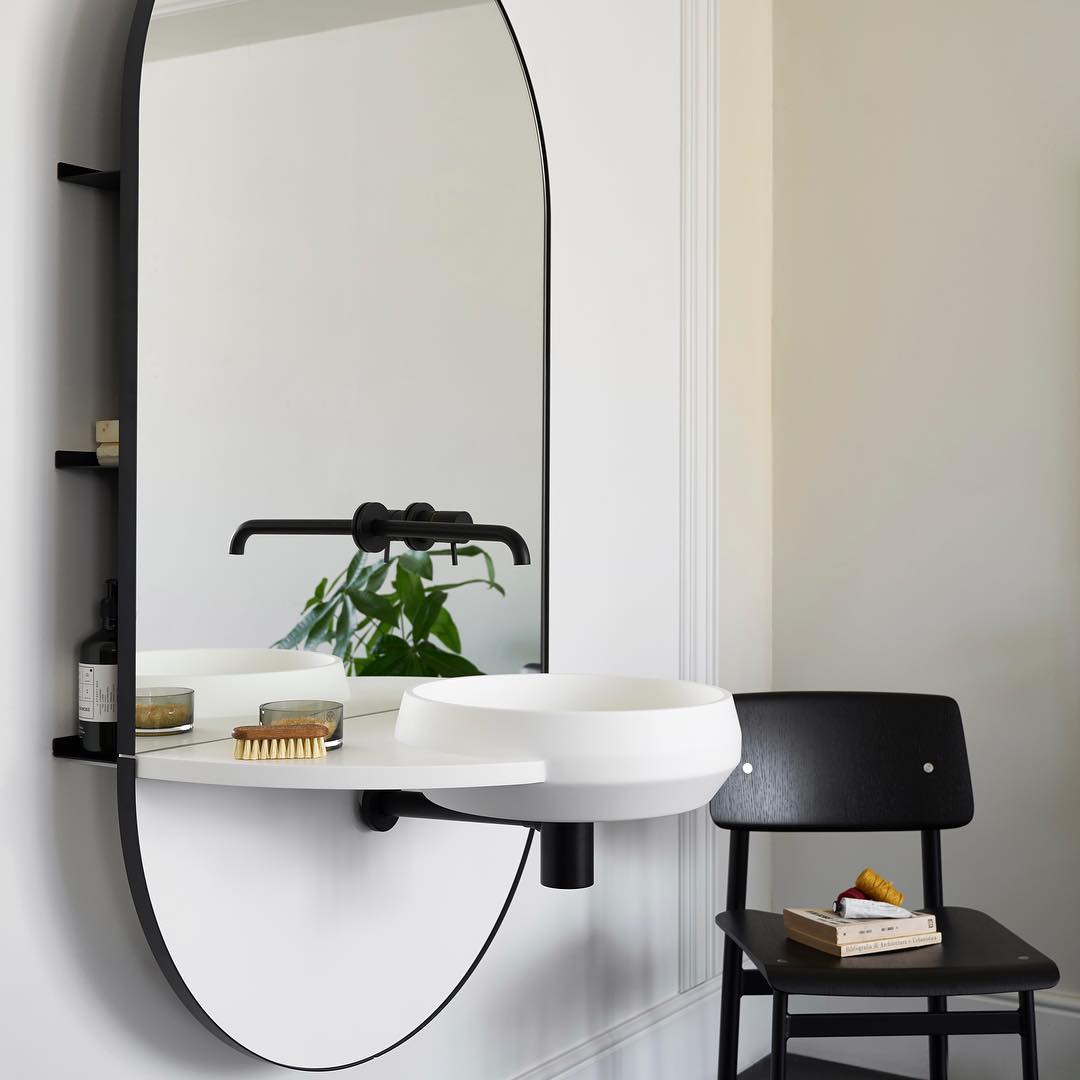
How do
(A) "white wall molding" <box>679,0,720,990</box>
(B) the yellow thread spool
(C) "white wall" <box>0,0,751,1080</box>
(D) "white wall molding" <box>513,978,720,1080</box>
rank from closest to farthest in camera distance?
1. (C) "white wall" <box>0,0,751,1080</box>
2. (B) the yellow thread spool
3. (D) "white wall molding" <box>513,978,720,1080</box>
4. (A) "white wall molding" <box>679,0,720,990</box>

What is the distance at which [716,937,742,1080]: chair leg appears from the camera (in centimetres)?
177

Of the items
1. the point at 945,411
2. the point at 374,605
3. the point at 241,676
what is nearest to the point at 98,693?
the point at 241,676

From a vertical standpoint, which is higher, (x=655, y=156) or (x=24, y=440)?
(x=655, y=156)

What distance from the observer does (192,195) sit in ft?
4.19

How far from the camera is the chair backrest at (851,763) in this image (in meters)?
→ 1.89

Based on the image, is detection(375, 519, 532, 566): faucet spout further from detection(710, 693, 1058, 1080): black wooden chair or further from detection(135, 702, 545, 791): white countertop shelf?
detection(710, 693, 1058, 1080): black wooden chair

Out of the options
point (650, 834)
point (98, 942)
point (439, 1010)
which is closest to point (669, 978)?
point (650, 834)

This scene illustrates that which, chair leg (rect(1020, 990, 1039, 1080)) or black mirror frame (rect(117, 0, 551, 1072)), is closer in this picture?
black mirror frame (rect(117, 0, 551, 1072))

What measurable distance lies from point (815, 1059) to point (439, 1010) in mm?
1104

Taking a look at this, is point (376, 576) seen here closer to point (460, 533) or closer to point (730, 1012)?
point (460, 533)

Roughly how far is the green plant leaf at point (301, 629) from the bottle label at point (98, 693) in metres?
0.22

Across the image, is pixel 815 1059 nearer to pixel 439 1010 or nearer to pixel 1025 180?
pixel 439 1010

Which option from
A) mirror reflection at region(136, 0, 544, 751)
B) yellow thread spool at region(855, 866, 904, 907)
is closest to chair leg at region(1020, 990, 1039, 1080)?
yellow thread spool at region(855, 866, 904, 907)

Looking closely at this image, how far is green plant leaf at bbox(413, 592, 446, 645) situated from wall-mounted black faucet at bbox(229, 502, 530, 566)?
5 centimetres
